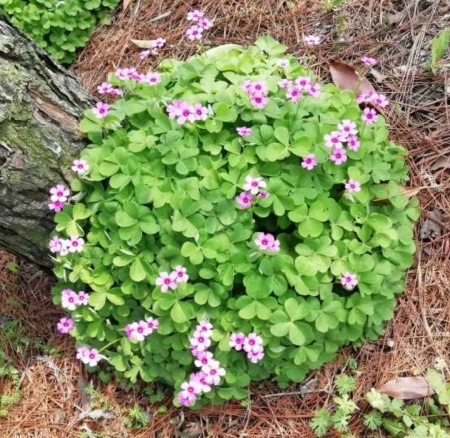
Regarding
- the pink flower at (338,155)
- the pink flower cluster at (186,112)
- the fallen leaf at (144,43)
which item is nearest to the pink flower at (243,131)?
the pink flower cluster at (186,112)

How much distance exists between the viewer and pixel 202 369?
2.46 metres

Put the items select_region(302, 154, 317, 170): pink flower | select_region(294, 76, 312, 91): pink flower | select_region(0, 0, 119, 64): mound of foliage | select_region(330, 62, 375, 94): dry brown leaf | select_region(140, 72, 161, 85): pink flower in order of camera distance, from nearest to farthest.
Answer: select_region(302, 154, 317, 170): pink flower
select_region(294, 76, 312, 91): pink flower
select_region(140, 72, 161, 85): pink flower
select_region(330, 62, 375, 94): dry brown leaf
select_region(0, 0, 119, 64): mound of foliage

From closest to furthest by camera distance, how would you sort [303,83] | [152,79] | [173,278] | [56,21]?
1. [173,278]
2. [303,83]
3. [152,79]
4. [56,21]

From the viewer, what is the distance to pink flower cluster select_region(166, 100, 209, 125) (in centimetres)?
256

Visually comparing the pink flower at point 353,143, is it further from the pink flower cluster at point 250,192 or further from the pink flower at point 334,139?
the pink flower cluster at point 250,192

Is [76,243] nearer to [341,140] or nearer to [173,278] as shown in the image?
[173,278]

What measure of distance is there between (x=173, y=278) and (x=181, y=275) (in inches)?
1.4

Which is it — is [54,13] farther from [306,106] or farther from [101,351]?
[101,351]

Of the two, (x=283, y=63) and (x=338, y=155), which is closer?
(x=338, y=155)

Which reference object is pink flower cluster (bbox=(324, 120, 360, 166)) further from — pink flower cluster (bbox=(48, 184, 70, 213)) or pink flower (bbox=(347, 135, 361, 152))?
pink flower cluster (bbox=(48, 184, 70, 213))

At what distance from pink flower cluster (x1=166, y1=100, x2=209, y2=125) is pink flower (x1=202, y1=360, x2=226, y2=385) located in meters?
1.04

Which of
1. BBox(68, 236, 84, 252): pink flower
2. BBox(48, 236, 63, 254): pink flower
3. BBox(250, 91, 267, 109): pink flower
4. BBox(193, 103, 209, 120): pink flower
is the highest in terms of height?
BBox(193, 103, 209, 120): pink flower

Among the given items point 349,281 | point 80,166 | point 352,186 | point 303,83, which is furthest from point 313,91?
point 80,166

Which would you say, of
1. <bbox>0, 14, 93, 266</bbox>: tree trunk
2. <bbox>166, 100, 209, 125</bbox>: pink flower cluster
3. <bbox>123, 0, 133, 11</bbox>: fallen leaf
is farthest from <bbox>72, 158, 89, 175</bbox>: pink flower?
<bbox>123, 0, 133, 11</bbox>: fallen leaf
